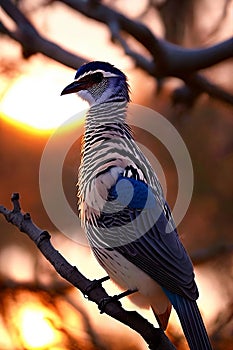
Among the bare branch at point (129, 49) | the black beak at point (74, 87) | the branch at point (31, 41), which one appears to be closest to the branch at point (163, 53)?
the bare branch at point (129, 49)

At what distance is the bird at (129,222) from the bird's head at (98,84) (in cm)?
7

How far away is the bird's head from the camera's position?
311cm

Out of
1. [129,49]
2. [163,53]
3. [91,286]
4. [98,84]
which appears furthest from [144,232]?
[129,49]

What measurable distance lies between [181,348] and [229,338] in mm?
246

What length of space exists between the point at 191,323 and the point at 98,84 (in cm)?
92

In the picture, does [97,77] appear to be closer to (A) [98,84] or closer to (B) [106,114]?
(A) [98,84]

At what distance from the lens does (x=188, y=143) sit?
4.30 m

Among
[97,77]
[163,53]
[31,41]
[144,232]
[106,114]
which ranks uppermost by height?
[163,53]

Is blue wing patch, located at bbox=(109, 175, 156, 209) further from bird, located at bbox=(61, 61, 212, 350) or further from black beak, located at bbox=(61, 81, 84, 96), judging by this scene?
black beak, located at bbox=(61, 81, 84, 96)

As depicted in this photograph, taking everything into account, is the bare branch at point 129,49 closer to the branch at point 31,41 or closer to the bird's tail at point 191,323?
the branch at point 31,41

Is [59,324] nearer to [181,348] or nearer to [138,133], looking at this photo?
[181,348]

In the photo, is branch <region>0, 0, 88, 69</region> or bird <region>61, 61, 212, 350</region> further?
branch <region>0, 0, 88, 69</region>

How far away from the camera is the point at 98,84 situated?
10.3 feet

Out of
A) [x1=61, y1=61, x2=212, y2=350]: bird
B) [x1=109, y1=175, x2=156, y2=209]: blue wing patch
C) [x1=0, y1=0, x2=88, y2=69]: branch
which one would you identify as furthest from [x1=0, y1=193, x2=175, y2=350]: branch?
[x1=0, y1=0, x2=88, y2=69]: branch
